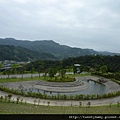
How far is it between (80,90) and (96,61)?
3807cm

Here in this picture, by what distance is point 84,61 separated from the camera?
68.7 m

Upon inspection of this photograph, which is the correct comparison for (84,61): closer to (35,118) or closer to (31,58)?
(31,58)

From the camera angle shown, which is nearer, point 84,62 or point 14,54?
point 84,62

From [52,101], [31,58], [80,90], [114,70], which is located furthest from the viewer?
[31,58]

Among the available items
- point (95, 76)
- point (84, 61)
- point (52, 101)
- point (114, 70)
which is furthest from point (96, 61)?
point (52, 101)

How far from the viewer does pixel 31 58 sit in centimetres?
10919

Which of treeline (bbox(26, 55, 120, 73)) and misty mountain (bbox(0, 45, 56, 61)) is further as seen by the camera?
misty mountain (bbox(0, 45, 56, 61))

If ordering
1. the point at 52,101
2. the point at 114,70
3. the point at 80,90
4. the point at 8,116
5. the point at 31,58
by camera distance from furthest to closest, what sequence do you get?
1. the point at 31,58
2. the point at 114,70
3. the point at 80,90
4. the point at 52,101
5. the point at 8,116

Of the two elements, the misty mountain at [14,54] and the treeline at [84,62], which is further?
the misty mountain at [14,54]

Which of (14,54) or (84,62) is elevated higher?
(14,54)

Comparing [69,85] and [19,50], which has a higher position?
[19,50]

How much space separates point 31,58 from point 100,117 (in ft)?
349

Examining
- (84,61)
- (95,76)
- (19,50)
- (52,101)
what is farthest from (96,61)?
(19,50)

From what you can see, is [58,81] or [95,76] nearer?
[58,81]
